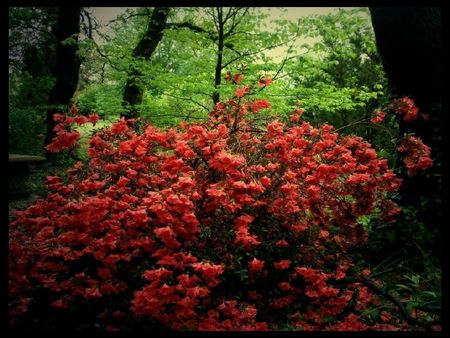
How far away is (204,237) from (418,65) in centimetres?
340

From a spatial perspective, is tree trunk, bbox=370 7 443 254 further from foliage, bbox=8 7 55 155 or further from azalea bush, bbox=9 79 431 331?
foliage, bbox=8 7 55 155

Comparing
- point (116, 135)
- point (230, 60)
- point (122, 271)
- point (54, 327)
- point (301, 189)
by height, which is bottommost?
point (54, 327)

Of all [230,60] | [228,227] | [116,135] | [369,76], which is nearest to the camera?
[228,227]

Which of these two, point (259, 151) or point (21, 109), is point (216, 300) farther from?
point (21, 109)

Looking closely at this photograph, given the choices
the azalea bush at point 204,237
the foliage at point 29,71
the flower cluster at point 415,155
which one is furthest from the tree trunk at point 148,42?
the flower cluster at point 415,155

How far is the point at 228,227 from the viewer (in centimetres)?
438

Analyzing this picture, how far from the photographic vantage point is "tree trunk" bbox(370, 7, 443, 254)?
4.39 meters

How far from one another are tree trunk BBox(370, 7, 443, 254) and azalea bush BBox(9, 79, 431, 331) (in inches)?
16.8

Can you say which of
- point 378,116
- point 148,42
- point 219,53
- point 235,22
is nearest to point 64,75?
point 148,42

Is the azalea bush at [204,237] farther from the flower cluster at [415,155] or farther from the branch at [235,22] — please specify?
the branch at [235,22]

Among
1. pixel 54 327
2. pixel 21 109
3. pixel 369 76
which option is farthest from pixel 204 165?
pixel 21 109

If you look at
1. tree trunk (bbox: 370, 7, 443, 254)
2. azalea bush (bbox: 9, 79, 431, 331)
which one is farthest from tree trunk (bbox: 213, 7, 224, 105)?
tree trunk (bbox: 370, 7, 443, 254)

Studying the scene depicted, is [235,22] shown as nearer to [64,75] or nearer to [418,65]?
[418,65]

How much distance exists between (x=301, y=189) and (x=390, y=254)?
1542mm
